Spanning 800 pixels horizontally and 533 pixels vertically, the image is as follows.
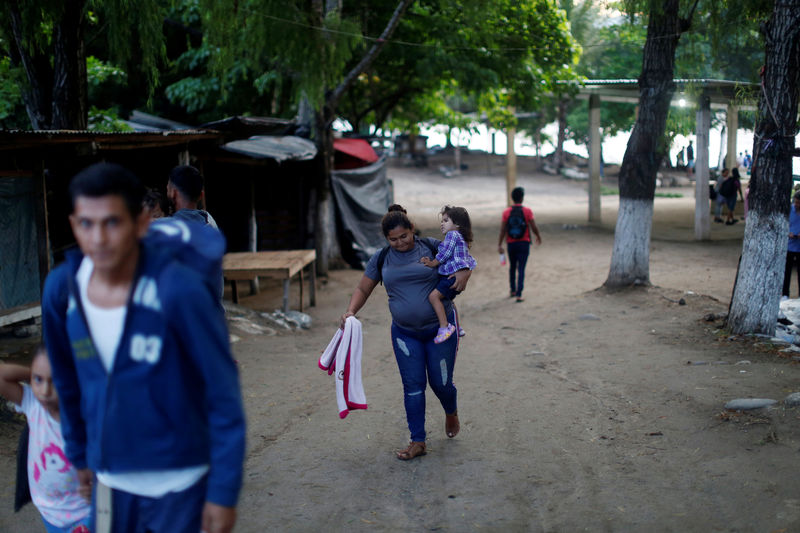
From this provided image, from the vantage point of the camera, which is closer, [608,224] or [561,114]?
[608,224]

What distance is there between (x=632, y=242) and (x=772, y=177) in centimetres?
389

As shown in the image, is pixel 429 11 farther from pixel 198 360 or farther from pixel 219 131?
pixel 198 360

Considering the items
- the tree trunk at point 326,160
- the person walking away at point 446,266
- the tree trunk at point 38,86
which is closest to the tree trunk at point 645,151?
the tree trunk at point 326,160

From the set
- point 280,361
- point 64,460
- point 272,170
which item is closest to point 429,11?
point 272,170

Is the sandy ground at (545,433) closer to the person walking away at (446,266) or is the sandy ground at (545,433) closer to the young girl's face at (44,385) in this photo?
the person walking away at (446,266)

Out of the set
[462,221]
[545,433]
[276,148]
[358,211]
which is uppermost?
[276,148]

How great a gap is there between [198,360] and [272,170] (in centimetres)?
1482

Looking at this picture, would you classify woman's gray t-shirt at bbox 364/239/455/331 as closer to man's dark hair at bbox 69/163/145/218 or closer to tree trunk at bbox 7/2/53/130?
man's dark hair at bbox 69/163/145/218

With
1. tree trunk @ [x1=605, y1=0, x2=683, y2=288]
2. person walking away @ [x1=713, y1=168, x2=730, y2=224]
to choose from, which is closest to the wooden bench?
tree trunk @ [x1=605, y1=0, x2=683, y2=288]

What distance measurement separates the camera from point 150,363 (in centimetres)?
207

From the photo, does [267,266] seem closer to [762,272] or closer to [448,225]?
[448,225]

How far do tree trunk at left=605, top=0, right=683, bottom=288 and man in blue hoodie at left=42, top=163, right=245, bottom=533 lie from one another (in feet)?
34.8

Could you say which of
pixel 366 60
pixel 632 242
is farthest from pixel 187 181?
pixel 366 60

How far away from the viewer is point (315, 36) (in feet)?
40.9
